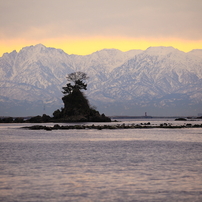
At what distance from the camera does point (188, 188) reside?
3002 centimetres

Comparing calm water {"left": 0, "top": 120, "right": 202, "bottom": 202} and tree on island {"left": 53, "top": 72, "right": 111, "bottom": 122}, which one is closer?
calm water {"left": 0, "top": 120, "right": 202, "bottom": 202}

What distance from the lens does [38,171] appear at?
126 feet

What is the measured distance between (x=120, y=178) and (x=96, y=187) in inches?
164

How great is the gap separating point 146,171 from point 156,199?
1147 cm

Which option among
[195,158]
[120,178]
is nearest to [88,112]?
[195,158]

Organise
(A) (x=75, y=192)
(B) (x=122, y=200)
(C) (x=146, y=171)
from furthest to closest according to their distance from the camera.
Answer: (C) (x=146, y=171), (A) (x=75, y=192), (B) (x=122, y=200)

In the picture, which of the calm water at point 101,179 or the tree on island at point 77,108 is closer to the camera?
the calm water at point 101,179

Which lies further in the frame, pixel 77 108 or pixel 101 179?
pixel 77 108

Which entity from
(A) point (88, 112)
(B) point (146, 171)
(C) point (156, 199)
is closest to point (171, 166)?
(B) point (146, 171)

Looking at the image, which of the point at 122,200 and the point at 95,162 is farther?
the point at 95,162

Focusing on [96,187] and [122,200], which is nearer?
[122,200]

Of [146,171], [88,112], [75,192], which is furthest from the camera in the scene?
[88,112]

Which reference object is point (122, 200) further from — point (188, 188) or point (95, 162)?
point (95, 162)

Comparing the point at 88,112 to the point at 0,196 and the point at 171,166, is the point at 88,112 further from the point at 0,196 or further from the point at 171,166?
the point at 0,196
